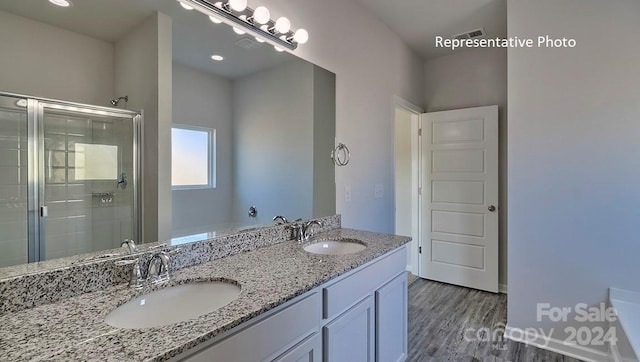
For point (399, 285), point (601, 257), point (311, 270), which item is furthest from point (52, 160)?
point (601, 257)

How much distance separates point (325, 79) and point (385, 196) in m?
1.33

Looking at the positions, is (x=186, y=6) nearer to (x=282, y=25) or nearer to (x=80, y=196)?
(x=282, y=25)

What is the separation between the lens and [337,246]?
1.90m

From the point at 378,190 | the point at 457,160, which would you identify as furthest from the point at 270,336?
the point at 457,160

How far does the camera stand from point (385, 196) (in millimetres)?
2938

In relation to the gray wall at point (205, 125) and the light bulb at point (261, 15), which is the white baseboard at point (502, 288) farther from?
the light bulb at point (261, 15)

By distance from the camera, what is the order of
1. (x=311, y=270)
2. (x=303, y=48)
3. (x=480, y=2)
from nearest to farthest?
(x=311, y=270) → (x=303, y=48) → (x=480, y=2)

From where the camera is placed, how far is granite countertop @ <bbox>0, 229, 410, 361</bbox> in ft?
2.22

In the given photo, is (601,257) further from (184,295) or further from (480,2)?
(184,295)

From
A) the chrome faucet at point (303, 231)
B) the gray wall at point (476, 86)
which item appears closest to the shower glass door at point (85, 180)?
the chrome faucet at point (303, 231)

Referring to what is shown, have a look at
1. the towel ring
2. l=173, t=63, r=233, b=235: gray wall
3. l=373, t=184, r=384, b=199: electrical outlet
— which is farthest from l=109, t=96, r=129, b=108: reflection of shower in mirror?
l=373, t=184, r=384, b=199: electrical outlet

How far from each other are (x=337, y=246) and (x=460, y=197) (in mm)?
2089

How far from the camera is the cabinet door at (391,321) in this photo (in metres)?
1.60

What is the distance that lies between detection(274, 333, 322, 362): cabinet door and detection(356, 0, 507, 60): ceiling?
254cm
